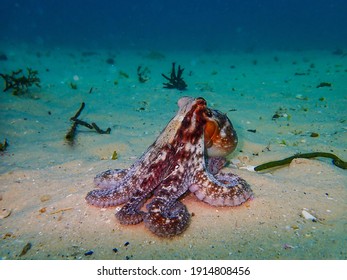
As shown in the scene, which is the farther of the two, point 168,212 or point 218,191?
point 218,191

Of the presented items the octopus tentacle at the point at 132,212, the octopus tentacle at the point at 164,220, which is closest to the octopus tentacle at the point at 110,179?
the octopus tentacle at the point at 132,212

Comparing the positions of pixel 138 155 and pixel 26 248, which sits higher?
pixel 138 155

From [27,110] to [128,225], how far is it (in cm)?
775

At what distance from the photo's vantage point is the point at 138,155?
5.89m

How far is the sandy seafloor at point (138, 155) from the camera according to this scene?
313cm

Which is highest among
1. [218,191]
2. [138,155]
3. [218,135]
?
[218,135]

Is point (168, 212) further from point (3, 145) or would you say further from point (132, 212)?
point (3, 145)

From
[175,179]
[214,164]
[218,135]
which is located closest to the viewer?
[175,179]

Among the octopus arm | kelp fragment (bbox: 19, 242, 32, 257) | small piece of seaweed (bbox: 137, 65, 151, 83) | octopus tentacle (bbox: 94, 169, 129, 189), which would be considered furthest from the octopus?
small piece of seaweed (bbox: 137, 65, 151, 83)

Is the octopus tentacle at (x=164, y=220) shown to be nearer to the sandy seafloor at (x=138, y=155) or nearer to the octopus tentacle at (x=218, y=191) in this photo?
the sandy seafloor at (x=138, y=155)

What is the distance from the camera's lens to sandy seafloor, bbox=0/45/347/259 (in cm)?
313

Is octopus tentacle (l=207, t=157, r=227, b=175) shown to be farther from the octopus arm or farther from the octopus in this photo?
the octopus arm

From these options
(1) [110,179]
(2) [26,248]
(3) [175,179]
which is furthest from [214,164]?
Answer: (2) [26,248]
